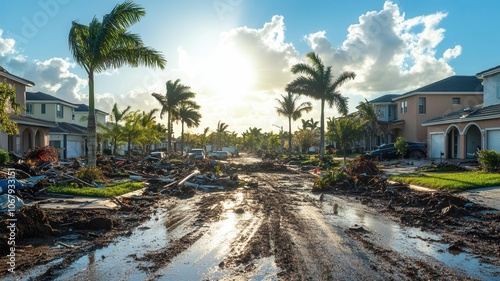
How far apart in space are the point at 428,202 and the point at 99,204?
10.5 meters

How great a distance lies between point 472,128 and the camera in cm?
3080

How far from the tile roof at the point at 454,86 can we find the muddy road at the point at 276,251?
3378 centimetres

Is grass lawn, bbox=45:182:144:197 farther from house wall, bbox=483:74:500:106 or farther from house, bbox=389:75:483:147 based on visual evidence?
house, bbox=389:75:483:147

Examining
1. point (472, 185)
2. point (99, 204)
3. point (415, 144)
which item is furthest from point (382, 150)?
point (99, 204)

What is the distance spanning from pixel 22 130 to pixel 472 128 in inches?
1382

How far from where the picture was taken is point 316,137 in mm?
67875

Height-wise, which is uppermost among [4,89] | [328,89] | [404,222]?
[328,89]

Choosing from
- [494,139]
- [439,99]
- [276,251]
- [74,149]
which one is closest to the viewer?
[276,251]

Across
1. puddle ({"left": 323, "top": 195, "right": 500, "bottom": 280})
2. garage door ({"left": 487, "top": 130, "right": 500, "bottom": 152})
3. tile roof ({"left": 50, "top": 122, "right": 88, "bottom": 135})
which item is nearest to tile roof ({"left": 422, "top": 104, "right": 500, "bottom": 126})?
garage door ({"left": 487, "top": 130, "right": 500, "bottom": 152})

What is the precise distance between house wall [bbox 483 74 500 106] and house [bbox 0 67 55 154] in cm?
3481

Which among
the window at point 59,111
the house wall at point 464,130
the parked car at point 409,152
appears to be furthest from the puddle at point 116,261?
the window at point 59,111

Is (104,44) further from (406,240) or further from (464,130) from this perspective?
(464,130)

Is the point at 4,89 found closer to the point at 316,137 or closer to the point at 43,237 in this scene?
the point at 43,237

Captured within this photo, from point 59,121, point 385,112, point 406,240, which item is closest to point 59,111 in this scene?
point 59,121
